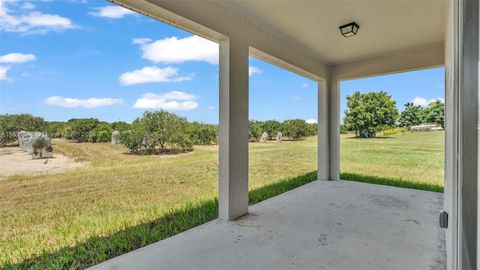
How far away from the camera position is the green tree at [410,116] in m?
5.64

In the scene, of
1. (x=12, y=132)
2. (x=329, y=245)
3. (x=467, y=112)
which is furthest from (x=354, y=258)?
(x=12, y=132)

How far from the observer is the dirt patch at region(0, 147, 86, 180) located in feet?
7.64

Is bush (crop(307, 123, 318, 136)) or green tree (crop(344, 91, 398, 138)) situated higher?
green tree (crop(344, 91, 398, 138))

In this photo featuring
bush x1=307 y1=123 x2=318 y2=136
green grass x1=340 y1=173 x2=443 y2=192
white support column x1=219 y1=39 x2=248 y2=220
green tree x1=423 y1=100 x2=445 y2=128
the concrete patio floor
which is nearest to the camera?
the concrete patio floor

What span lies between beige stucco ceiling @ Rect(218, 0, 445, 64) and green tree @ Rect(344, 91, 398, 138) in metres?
2.51

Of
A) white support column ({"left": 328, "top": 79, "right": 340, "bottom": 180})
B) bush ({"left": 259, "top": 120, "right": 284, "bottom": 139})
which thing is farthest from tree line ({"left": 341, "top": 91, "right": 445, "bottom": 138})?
bush ({"left": 259, "top": 120, "right": 284, "bottom": 139})

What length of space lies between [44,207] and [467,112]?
358cm

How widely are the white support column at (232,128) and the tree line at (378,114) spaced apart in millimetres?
4309

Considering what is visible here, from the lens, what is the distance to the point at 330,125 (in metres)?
5.21

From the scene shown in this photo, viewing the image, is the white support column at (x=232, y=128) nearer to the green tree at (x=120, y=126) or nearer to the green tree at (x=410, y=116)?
the green tree at (x=120, y=126)

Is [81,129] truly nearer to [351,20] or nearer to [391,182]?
[351,20]

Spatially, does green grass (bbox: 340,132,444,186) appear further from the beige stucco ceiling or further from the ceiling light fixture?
the ceiling light fixture

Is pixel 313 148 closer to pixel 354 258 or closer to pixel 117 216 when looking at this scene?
pixel 354 258

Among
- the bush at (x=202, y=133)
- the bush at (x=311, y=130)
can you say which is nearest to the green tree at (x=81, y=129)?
the bush at (x=202, y=133)
